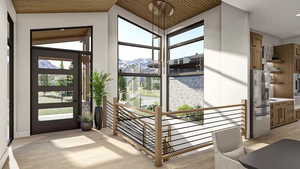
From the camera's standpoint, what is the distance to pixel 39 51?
15.3 feet

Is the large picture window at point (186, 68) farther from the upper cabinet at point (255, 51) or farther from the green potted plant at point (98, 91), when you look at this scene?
the green potted plant at point (98, 91)

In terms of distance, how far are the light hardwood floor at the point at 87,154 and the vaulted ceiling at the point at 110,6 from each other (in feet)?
11.0

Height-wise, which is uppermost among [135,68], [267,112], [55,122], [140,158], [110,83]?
[135,68]

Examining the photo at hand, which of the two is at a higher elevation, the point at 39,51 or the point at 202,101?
the point at 39,51

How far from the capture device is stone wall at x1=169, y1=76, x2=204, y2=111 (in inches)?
232

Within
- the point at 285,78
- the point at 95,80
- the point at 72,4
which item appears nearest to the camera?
the point at 72,4

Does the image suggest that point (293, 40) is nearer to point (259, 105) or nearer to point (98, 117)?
point (259, 105)

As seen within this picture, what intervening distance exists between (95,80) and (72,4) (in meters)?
2.15

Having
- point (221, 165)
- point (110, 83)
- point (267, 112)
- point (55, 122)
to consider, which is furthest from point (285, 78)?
point (55, 122)

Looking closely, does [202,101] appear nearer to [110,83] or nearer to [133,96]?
[133,96]

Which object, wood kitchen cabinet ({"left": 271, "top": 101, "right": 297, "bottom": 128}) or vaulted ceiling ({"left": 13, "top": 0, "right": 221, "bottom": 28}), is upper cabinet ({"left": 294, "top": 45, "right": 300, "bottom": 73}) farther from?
vaulted ceiling ({"left": 13, "top": 0, "right": 221, "bottom": 28})

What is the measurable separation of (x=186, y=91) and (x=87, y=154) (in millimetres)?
4277

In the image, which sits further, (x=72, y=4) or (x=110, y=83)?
(x=110, y=83)

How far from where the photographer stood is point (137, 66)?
6.46 meters
